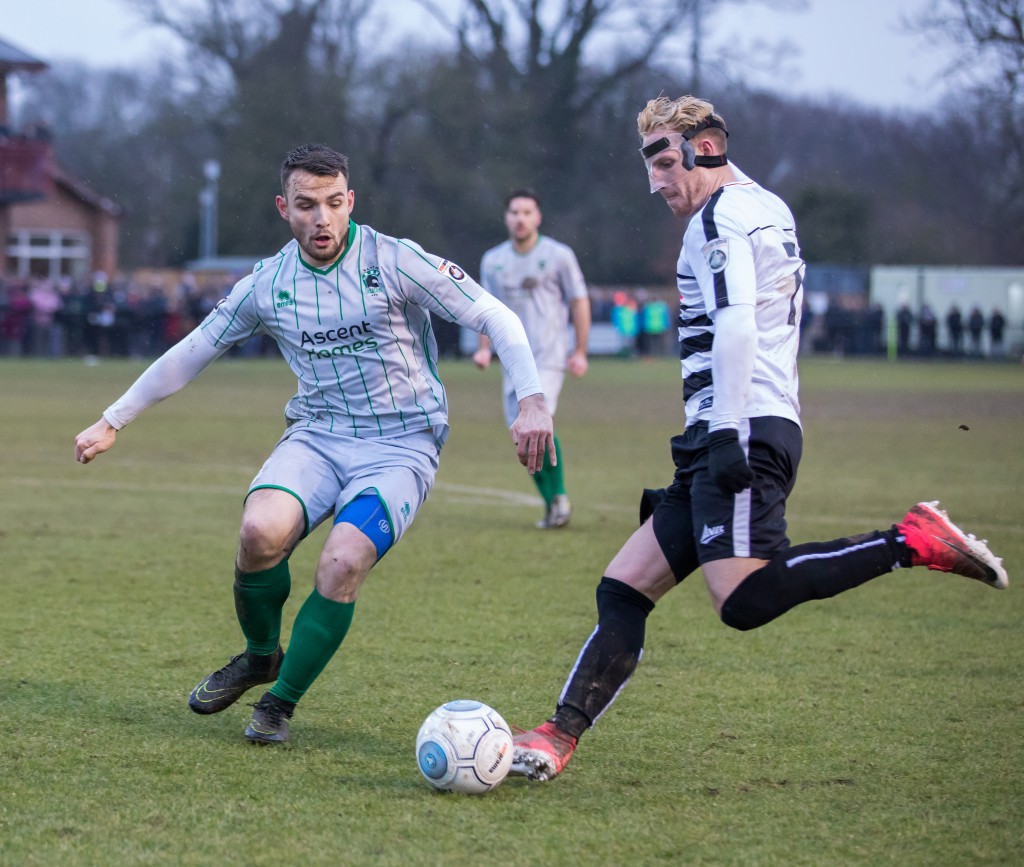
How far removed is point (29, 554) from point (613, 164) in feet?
125

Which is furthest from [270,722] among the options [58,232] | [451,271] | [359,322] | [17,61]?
[58,232]

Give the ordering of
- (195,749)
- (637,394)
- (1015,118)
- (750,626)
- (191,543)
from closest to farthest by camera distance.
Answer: (750,626) → (195,749) → (191,543) → (637,394) → (1015,118)

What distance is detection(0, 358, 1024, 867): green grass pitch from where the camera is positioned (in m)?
3.64

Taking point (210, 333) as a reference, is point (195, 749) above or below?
below

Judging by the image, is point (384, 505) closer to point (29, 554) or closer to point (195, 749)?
point (195, 749)

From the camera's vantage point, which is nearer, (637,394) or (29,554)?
(29,554)

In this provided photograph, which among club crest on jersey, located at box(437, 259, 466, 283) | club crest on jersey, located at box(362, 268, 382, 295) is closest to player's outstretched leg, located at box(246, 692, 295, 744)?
club crest on jersey, located at box(362, 268, 382, 295)

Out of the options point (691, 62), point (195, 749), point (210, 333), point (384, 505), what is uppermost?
point (691, 62)

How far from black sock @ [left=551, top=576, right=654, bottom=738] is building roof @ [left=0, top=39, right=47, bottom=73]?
35971mm

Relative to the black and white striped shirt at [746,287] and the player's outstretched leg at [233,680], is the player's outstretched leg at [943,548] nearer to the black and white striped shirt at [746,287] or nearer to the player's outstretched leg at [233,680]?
Answer: the black and white striped shirt at [746,287]

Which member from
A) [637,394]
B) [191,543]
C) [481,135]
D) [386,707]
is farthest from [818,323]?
[386,707]

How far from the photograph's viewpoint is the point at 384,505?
457 centimetres

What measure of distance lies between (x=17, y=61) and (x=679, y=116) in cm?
3634

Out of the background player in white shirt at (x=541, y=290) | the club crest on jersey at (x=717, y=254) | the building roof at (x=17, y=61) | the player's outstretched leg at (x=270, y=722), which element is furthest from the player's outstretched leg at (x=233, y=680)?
the building roof at (x=17, y=61)
